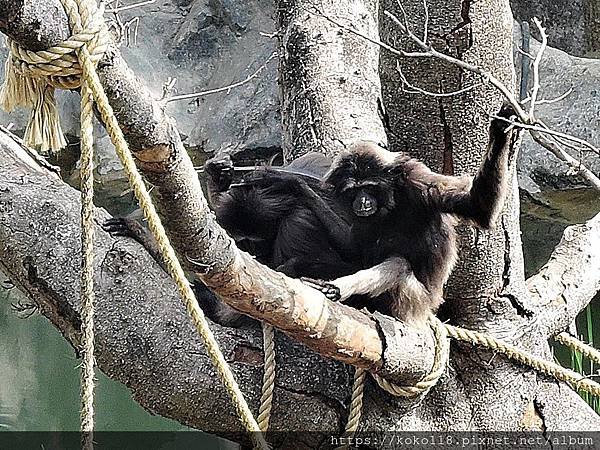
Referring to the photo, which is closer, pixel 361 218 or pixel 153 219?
pixel 153 219

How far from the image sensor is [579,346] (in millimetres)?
3039

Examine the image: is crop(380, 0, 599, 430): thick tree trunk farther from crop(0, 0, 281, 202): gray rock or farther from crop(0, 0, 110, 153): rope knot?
crop(0, 0, 281, 202): gray rock

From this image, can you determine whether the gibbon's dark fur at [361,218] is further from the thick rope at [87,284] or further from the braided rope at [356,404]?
the thick rope at [87,284]

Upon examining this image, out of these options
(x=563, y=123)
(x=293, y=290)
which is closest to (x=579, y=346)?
(x=293, y=290)

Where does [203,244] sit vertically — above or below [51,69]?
below

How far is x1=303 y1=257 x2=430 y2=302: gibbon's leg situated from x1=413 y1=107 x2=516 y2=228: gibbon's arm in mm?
227

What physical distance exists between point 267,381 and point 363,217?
0.71 metres

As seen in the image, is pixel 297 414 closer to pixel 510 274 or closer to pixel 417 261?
pixel 417 261

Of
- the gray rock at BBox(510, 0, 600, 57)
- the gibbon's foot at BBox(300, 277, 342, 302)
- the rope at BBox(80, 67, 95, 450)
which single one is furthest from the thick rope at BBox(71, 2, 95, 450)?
the gray rock at BBox(510, 0, 600, 57)

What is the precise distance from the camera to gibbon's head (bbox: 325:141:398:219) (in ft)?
8.70

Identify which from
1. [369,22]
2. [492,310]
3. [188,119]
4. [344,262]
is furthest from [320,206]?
[188,119]

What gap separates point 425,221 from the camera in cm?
262

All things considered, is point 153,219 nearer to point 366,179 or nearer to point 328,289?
point 328,289

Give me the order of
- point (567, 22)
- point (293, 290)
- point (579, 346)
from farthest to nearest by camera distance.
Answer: point (567, 22), point (579, 346), point (293, 290)
